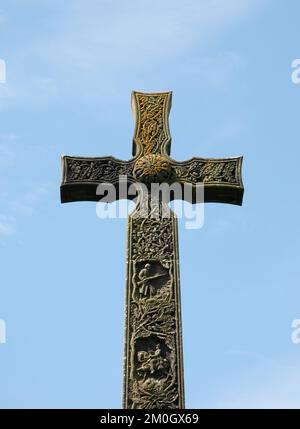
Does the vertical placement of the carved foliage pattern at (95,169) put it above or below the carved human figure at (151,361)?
above

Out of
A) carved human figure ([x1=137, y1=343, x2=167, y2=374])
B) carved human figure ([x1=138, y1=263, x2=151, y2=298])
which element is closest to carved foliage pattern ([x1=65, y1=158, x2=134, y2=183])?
carved human figure ([x1=138, y1=263, x2=151, y2=298])

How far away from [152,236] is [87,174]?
1.20 m

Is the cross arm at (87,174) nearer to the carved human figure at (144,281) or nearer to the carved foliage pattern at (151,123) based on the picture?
the carved foliage pattern at (151,123)

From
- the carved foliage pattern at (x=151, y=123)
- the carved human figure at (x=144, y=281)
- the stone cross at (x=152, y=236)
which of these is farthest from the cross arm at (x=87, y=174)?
the carved human figure at (x=144, y=281)

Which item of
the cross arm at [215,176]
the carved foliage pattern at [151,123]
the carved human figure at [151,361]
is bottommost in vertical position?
the carved human figure at [151,361]

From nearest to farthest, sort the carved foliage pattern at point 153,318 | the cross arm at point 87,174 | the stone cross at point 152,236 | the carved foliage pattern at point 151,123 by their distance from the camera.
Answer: the carved foliage pattern at point 153,318 < the stone cross at point 152,236 < the cross arm at point 87,174 < the carved foliage pattern at point 151,123

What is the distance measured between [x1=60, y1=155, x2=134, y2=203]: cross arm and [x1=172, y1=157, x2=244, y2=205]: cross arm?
2.19ft

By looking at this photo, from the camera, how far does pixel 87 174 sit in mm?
10023

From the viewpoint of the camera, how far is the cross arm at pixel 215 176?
10.0 m

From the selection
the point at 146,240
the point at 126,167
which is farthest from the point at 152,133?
the point at 146,240

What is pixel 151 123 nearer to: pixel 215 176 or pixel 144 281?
pixel 215 176

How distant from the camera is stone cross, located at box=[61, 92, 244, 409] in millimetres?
8453

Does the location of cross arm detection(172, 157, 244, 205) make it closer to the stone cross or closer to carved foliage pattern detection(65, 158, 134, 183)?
the stone cross
